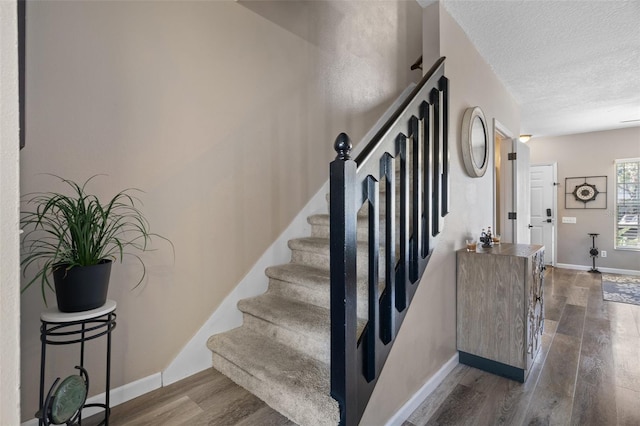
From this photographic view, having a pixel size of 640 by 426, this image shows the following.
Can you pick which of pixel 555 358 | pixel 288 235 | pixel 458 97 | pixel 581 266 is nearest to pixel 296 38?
pixel 458 97

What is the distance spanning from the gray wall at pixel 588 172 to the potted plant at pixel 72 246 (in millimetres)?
7606

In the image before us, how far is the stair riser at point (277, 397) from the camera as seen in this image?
1423 millimetres

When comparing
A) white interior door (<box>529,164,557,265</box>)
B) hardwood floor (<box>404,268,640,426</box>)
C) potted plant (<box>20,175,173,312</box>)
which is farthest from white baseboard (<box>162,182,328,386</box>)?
white interior door (<box>529,164,557,265</box>)

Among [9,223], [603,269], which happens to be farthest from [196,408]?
[603,269]

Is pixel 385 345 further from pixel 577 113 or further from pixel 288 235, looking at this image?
pixel 577 113

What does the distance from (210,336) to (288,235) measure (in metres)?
0.93

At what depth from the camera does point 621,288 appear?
473 centimetres

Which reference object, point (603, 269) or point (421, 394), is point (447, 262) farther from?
point (603, 269)

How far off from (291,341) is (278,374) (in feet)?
0.82

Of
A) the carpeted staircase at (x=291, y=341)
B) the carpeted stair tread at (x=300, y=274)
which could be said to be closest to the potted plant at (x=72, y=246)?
the carpeted staircase at (x=291, y=341)

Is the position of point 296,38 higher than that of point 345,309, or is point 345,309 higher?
point 296,38

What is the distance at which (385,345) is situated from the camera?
1515 mm

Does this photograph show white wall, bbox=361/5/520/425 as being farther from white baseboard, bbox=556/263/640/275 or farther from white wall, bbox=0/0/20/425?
white baseboard, bbox=556/263/640/275

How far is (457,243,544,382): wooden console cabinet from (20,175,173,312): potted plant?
225 centimetres
